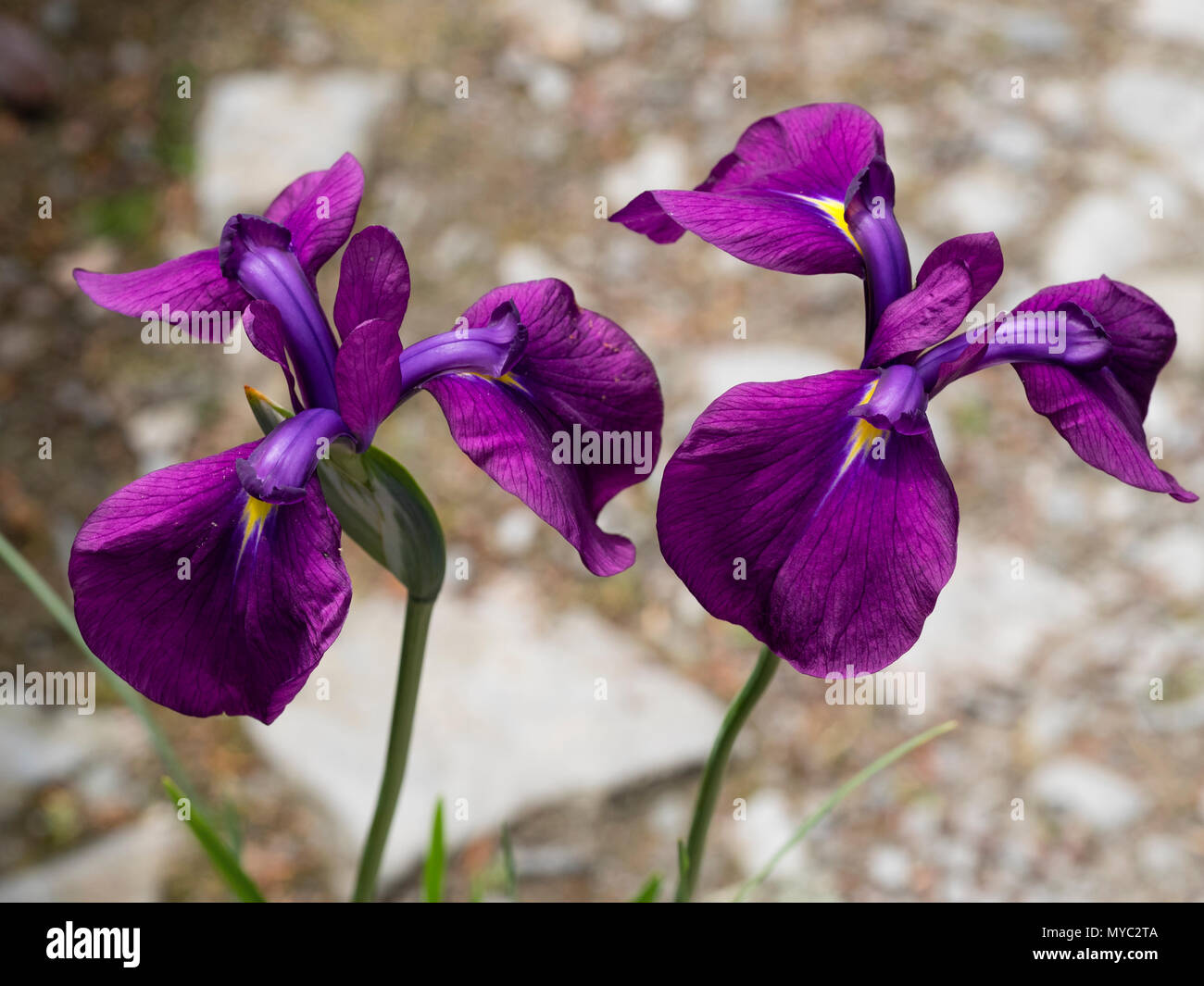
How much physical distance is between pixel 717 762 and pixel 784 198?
1.46 ft

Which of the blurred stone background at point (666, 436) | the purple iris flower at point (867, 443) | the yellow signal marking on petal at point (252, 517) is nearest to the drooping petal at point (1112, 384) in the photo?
the purple iris flower at point (867, 443)

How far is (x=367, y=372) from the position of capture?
2.37 feet

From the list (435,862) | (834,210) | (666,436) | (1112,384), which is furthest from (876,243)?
(666,436)

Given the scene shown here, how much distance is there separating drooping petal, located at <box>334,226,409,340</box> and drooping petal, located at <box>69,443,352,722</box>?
0.49ft

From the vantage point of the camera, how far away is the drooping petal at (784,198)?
819mm

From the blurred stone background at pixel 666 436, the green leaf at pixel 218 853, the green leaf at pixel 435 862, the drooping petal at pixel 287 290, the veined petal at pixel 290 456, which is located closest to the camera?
the veined petal at pixel 290 456

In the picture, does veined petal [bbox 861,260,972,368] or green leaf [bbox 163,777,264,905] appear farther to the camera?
green leaf [bbox 163,777,264,905]

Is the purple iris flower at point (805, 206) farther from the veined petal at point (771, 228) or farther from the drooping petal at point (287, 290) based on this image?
the drooping petal at point (287, 290)

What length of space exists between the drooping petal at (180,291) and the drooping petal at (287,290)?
0.03 metres

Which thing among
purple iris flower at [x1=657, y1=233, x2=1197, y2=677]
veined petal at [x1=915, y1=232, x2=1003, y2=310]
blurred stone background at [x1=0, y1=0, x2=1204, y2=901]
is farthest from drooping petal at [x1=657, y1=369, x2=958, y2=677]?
blurred stone background at [x1=0, y1=0, x2=1204, y2=901]

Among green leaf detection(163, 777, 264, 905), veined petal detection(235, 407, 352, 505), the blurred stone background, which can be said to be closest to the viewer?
veined petal detection(235, 407, 352, 505)

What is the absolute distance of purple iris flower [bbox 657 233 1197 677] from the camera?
71 cm

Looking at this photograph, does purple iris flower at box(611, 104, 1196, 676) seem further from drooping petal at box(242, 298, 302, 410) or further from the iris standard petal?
drooping petal at box(242, 298, 302, 410)

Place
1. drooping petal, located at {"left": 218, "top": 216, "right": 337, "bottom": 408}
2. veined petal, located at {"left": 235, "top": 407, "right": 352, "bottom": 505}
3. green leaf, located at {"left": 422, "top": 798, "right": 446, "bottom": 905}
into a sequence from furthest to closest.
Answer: green leaf, located at {"left": 422, "top": 798, "right": 446, "bottom": 905}, drooping petal, located at {"left": 218, "top": 216, "right": 337, "bottom": 408}, veined petal, located at {"left": 235, "top": 407, "right": 352, "bottom": 505}
